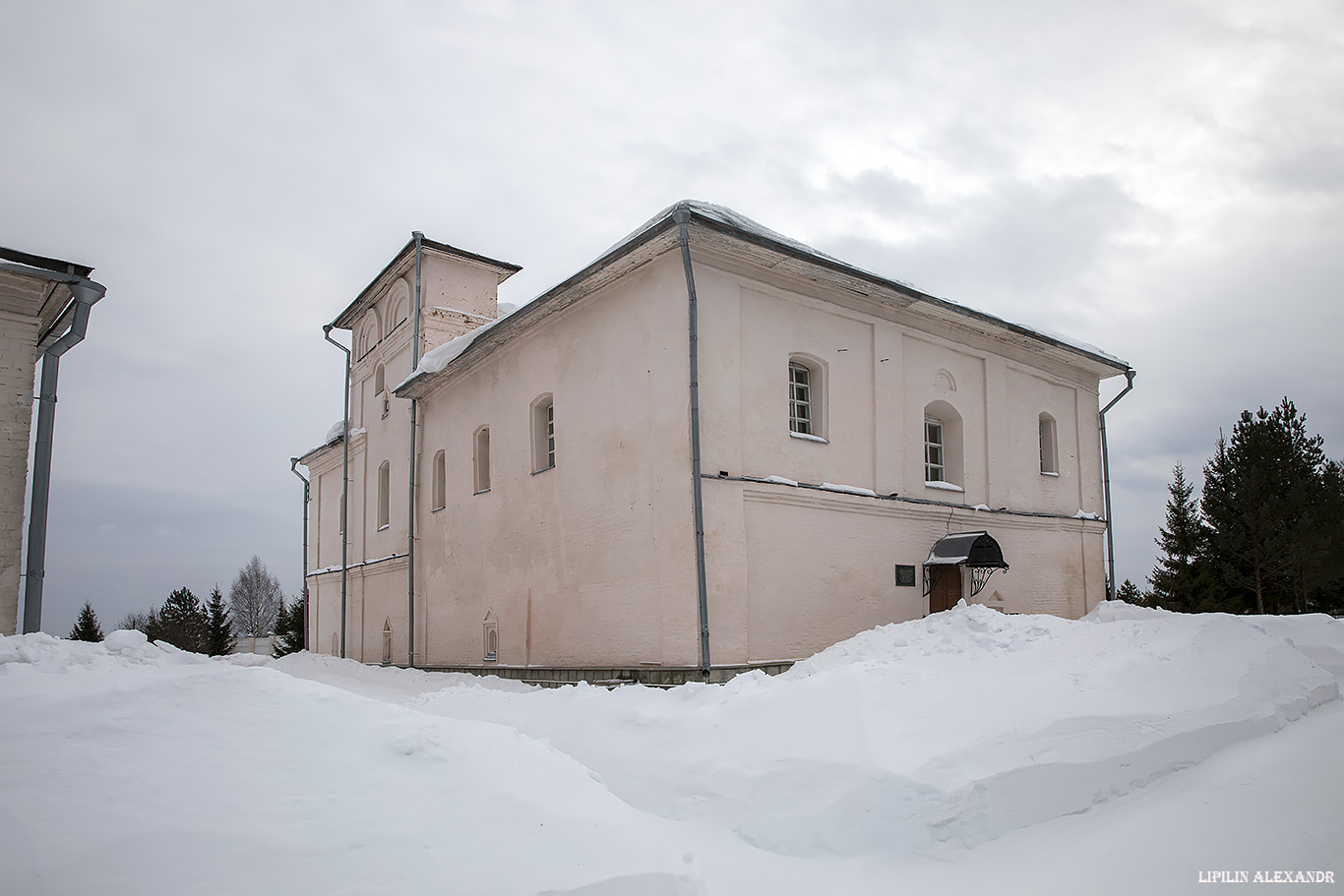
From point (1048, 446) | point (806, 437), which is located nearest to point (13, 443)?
point (806, 437)

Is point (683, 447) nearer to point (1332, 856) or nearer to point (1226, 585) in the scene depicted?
point (1332, 856)

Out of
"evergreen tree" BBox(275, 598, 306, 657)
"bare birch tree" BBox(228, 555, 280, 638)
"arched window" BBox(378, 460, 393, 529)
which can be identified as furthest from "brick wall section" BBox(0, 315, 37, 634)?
"bare birch tree" BBox(228, 555, 280, 638)

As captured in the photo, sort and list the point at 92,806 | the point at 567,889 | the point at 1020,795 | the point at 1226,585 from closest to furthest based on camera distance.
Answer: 1. the point at 92,806
2. the point at 567,889
3. the point at 1020,795
4. the point at 1226,585

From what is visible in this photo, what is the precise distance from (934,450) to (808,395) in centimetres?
330

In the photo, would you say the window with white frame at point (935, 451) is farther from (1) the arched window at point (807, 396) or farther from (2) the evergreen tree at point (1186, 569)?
(2) the evergreen tree at point (1186, 569)

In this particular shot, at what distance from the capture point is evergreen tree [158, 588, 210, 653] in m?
35.7

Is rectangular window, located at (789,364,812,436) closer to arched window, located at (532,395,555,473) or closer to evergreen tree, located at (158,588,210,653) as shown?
arched window, located at (532,395,555,473)

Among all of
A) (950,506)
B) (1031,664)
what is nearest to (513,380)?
(950,506)

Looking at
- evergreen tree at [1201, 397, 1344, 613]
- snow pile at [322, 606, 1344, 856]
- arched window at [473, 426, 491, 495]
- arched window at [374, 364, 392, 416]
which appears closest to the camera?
snow pile at [322, 606, 1344, 856]

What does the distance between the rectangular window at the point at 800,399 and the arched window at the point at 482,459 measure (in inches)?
235

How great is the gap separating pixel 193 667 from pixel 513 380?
10339 millimetres

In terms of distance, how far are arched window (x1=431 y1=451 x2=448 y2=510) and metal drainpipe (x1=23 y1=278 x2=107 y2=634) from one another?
7995 mm

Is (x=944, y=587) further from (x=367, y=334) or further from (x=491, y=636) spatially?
(x=367, y=334)

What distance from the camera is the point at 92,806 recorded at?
3.72 m
